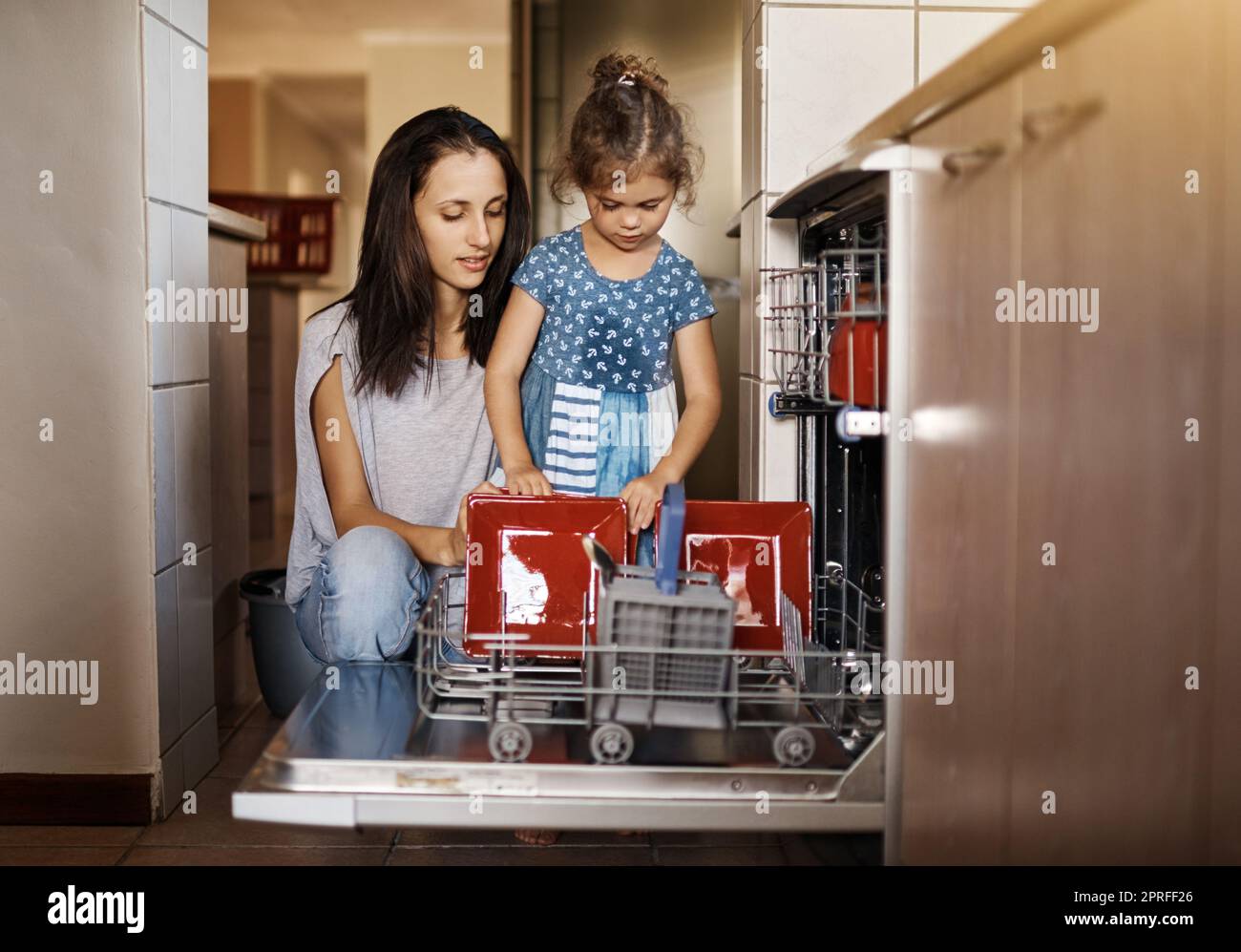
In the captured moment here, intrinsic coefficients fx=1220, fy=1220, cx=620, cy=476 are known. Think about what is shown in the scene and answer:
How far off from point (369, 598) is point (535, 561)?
234 millimetres

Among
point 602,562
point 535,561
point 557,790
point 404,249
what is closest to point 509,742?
point 557,790

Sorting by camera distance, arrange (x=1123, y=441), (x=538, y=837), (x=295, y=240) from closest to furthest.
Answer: (x=1123, y=441) < (x=538, y=837) < (x=295, y=240)

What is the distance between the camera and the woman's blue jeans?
5.11 ft

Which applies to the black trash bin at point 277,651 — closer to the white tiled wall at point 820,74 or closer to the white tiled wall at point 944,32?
the white tiled wall at point 820,74

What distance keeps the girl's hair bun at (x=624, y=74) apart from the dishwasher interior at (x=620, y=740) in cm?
43

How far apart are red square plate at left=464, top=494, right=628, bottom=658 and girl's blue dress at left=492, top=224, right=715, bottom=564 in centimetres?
32

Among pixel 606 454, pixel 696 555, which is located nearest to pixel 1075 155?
pixel 696 555

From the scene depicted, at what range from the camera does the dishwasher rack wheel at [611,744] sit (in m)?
1.12

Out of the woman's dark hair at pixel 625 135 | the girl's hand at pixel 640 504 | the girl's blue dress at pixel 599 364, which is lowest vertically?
the girl's hand at pixel 640 504

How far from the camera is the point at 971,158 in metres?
1.04

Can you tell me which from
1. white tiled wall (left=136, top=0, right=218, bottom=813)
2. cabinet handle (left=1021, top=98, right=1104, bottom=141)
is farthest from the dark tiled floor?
cabinet handle (left=1021, top=98, right=1104, bottom=141)

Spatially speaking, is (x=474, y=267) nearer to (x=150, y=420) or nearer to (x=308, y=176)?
(x=150, y=420)

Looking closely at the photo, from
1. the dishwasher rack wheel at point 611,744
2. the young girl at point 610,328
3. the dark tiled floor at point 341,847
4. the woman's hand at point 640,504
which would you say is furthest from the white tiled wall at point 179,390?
the dishwasher rack wheel at point 611,744

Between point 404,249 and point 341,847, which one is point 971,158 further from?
point 341,847
